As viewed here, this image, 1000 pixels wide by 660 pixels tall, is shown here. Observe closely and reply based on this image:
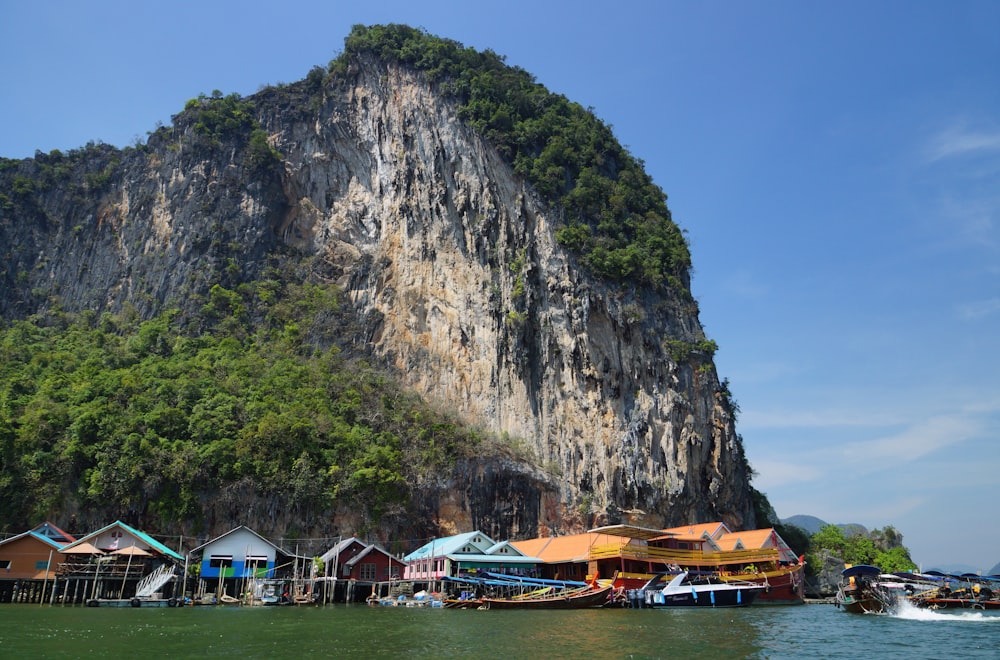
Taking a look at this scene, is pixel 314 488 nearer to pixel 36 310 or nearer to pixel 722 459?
pixel 722 459

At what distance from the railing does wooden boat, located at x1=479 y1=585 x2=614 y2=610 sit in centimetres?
460

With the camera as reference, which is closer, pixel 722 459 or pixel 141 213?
pixel 722 459

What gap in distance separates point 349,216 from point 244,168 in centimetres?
1198

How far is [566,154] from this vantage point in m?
66.6

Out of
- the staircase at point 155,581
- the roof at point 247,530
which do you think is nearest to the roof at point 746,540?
the roof at point 247,530

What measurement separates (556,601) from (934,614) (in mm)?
18381

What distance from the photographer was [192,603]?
3831 cm

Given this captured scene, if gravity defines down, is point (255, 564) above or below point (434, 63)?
below

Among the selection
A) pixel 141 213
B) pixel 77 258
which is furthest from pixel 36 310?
pixel 141 213

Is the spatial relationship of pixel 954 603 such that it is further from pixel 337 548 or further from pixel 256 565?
pixel 256 565

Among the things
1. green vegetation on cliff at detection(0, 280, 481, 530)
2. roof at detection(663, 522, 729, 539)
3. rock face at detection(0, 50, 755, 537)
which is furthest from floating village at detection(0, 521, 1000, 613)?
rock face at detection(0, 50, 755, 537)

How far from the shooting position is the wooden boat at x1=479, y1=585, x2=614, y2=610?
127ft

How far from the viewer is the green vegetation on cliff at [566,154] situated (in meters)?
62.4

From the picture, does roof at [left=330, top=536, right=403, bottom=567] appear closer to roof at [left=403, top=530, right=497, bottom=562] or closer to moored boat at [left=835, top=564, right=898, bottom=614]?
roof at [left=403, top=530, right=497, bottom=562]
